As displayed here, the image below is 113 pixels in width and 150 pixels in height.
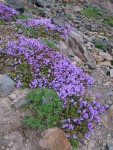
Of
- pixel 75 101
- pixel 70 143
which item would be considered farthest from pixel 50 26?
pixel 70 143

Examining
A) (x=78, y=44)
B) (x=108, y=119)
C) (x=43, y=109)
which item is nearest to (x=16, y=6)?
(x=78, y=44)

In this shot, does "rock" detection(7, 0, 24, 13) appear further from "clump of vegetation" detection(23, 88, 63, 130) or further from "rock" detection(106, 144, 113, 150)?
"rock" detection(106, 144, 113, 150)

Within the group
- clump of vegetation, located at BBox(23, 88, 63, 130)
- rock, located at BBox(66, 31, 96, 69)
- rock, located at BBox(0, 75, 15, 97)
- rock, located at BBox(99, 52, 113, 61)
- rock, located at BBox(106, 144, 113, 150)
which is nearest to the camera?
clump of vegetation, located at BBox(23, 88, 63, 130)

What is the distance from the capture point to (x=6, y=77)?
18.6 feet

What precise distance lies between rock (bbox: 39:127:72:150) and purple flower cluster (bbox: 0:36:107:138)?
0.54ft

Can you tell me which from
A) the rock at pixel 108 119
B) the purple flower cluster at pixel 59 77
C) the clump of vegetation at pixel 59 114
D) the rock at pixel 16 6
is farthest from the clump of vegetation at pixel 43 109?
the rock at pixel 16 6

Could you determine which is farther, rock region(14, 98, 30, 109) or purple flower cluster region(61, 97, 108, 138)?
rock region(14, 98, 30, 109)

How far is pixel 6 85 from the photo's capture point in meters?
5.50

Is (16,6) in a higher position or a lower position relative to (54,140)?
lower

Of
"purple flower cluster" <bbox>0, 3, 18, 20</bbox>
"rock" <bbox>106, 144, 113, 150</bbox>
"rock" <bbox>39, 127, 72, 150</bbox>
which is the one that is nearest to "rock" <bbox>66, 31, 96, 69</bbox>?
"purple flower cluster" <bbox>0, 3, 18, 20</bbox>

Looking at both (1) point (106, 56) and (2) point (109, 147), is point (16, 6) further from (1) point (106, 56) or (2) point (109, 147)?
(2) point (109, 147)

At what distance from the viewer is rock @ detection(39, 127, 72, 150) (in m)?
4.65

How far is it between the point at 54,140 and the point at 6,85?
5.34ft

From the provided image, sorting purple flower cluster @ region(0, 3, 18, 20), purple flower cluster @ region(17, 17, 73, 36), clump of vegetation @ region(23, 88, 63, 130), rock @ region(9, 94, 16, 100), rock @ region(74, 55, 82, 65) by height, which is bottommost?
purple flower cluster @ region(0, 3, 18, 20)
